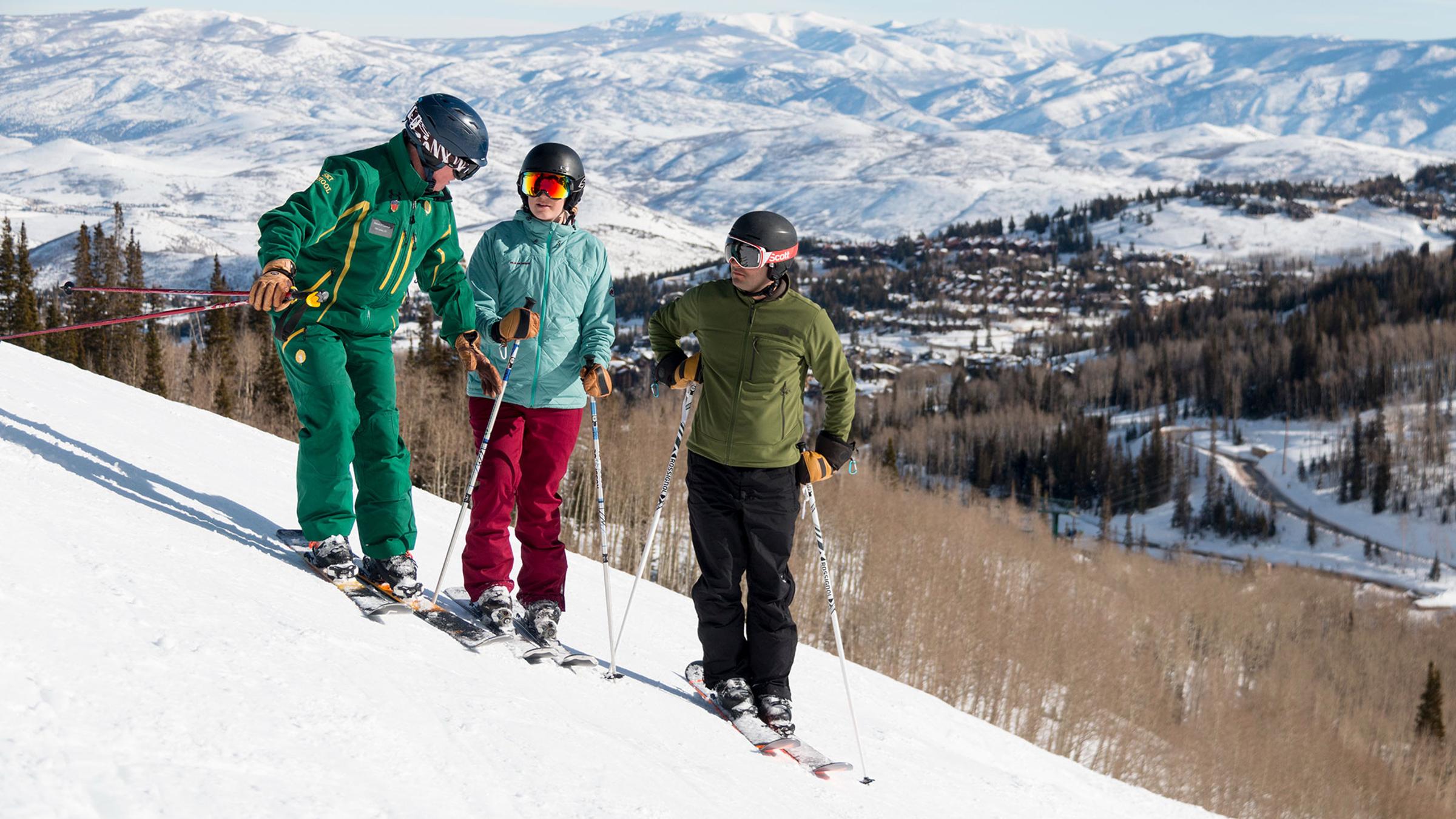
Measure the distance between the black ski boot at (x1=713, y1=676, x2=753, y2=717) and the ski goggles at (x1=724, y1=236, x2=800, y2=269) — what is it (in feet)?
6.86

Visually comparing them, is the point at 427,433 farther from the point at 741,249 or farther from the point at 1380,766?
the point at 1380,766

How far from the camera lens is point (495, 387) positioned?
19.0 ft

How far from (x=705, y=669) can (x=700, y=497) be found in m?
0.94

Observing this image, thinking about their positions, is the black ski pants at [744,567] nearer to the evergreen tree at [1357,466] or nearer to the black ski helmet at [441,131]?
the black ski helmet at [441,131]

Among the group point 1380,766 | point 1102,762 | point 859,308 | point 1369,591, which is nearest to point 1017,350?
point 859,308

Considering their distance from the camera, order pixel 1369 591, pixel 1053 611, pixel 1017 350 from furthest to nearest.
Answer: pixel 1017 350, pixel 1369 591, pixel 1053 611

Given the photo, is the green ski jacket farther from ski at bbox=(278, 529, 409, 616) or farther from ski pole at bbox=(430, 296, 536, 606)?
ski at bbox=(278, 529, 409, 616)

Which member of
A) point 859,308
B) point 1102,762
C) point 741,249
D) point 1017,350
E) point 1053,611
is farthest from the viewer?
point 859,308

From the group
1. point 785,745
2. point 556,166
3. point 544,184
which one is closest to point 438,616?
point 785,745

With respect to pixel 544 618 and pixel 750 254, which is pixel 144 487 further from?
pixel 750 254

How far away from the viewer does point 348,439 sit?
17.9ft

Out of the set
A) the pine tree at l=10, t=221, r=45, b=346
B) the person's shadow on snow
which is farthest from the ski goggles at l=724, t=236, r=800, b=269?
the pine tree at l=10, t=221, r=45, b=346

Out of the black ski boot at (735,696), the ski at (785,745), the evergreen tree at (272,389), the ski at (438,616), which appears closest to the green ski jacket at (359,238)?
the ski at (438,616)

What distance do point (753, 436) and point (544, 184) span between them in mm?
1605
